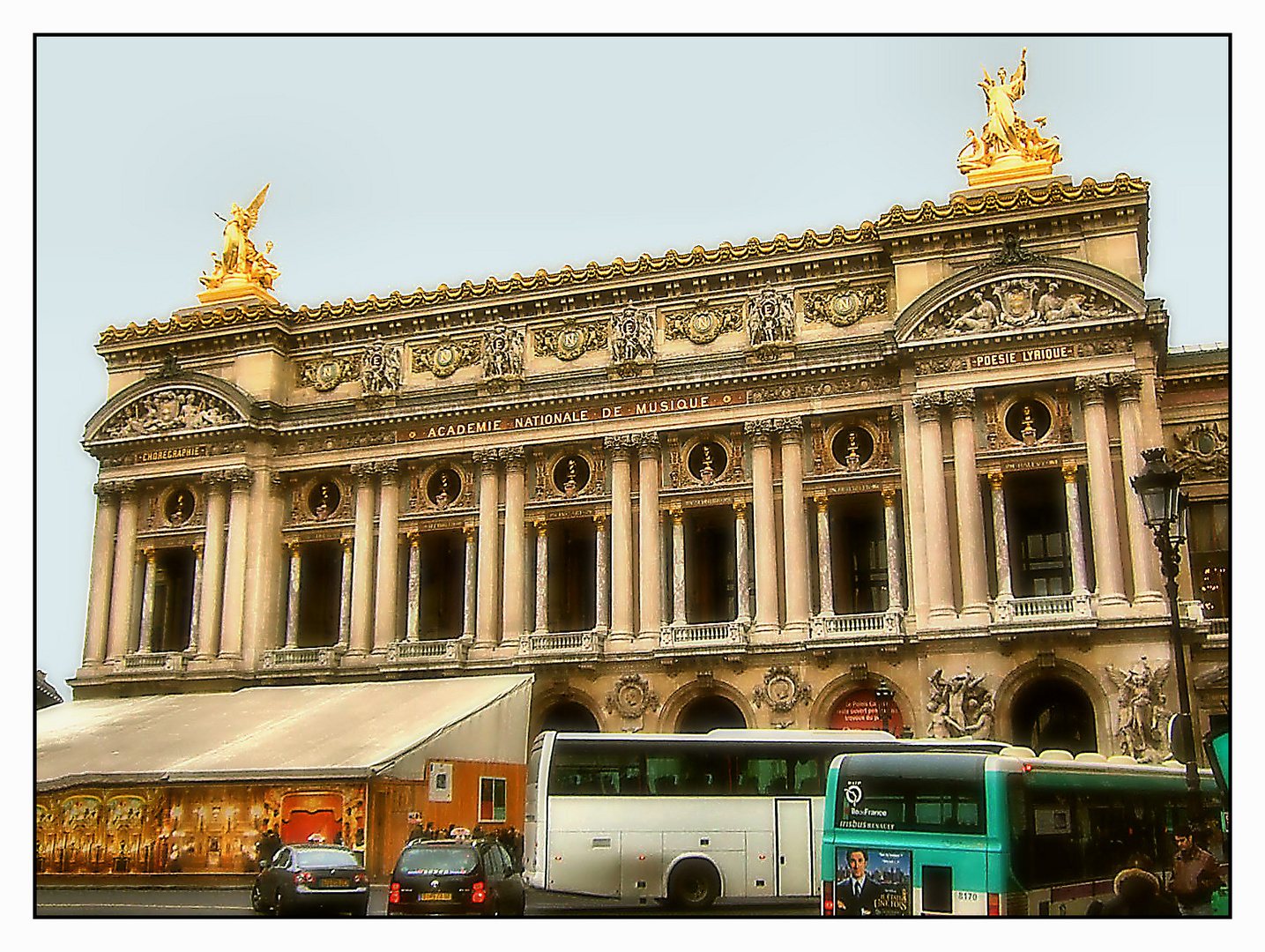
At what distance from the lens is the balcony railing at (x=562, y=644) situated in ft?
133

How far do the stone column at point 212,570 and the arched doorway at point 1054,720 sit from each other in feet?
77.6

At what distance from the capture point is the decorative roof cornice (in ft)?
129

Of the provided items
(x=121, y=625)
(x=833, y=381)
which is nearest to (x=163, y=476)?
(x=121, y=625)

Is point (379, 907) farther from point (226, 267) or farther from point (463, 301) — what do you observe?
point (226, 267)

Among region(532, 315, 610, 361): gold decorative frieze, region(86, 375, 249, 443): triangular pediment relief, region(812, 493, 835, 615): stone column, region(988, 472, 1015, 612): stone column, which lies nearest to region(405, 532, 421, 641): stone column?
region(532, 315, 610, 361): gold decorative frieze

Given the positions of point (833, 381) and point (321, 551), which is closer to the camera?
point (833, 381)

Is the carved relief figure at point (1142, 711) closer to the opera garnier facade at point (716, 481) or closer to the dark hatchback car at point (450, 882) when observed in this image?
the opera garnier facade at point (716, 481)

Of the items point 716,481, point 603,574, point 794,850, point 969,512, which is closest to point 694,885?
point 794,850

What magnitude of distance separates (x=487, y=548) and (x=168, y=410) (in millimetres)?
12098

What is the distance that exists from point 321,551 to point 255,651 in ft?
12.9

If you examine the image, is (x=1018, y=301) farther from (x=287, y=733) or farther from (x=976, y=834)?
(x=287, y=733)

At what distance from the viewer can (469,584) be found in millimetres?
43219

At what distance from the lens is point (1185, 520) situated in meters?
40.3

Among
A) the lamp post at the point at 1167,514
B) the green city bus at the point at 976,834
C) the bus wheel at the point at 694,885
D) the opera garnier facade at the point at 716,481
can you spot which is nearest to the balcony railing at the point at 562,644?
the opera garnier facade at the point at 716,481
